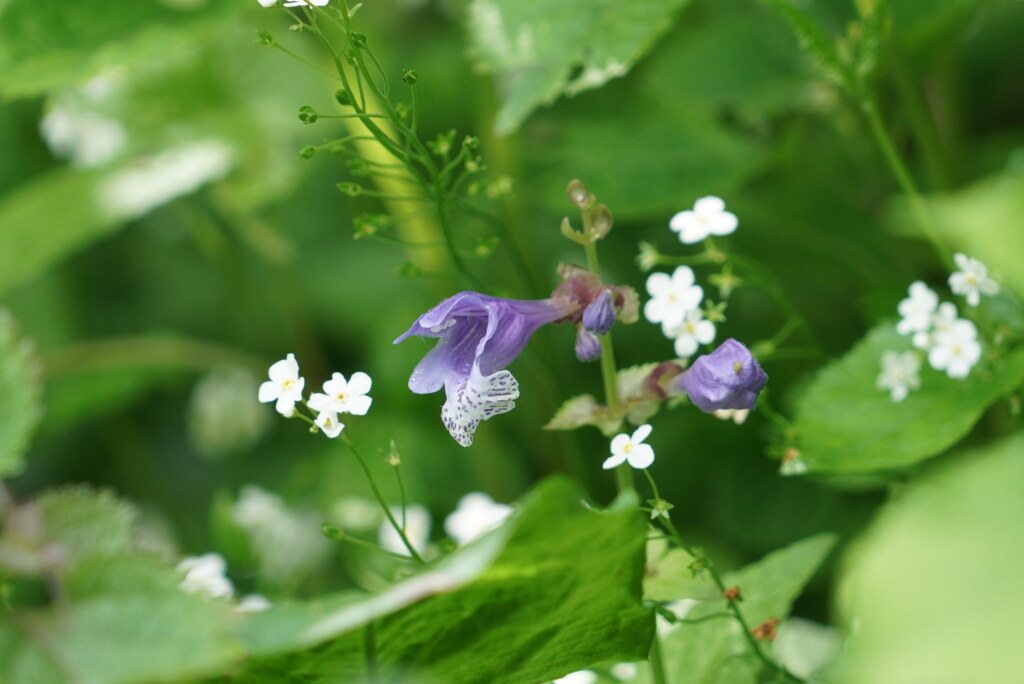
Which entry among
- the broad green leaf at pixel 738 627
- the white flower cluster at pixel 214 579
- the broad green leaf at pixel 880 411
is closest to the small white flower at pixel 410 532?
the white flower cluster at pixel 214 579

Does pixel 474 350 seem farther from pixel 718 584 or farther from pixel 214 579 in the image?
pixel 214 579

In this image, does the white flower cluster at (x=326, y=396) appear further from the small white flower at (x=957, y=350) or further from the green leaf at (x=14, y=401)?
the small white flower at (x=957, y=350)

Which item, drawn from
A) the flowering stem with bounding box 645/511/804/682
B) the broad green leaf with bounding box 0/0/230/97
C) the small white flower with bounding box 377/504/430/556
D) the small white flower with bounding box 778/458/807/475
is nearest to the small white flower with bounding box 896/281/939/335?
the small white flower with bounding box 778/458/807/475

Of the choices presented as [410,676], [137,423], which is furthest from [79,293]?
[410,676]

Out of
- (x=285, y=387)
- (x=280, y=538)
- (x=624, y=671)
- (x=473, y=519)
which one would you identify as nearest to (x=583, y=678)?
(x=624, y=671)

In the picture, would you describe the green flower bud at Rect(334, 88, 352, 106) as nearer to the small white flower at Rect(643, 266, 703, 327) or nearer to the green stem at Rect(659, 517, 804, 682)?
the small white flower at Rect(643, 266, 703, 327)
